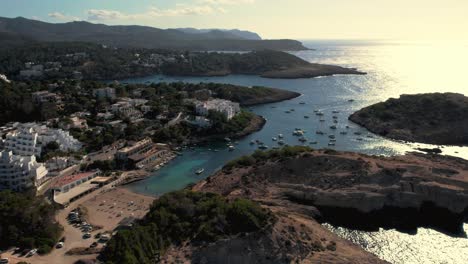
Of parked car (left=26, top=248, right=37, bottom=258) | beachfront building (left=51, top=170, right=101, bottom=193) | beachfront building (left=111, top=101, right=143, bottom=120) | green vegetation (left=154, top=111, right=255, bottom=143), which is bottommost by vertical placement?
parked car (left=26, top=248, right=37, bottom=258)

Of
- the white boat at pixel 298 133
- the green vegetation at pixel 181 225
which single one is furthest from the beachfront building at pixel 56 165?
the white boat at pixel 298 133

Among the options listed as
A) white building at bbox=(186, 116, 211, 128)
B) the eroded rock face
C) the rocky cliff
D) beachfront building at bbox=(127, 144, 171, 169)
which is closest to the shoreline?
white building at bbox=(186, 116, 211, 128)

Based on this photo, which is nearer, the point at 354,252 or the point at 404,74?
the point at 354,252

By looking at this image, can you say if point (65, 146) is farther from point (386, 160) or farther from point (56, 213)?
point (386, 160)

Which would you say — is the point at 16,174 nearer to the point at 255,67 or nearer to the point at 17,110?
the point at 17,110

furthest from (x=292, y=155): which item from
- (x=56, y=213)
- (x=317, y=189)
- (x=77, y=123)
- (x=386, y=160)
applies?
(x=77, y=123)

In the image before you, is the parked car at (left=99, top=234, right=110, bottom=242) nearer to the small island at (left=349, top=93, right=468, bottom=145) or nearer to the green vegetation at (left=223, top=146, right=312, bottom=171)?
the green vegetation at (left=223, top=146, right=312, bottom=171)

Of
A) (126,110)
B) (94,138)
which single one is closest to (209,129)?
(126,110)
